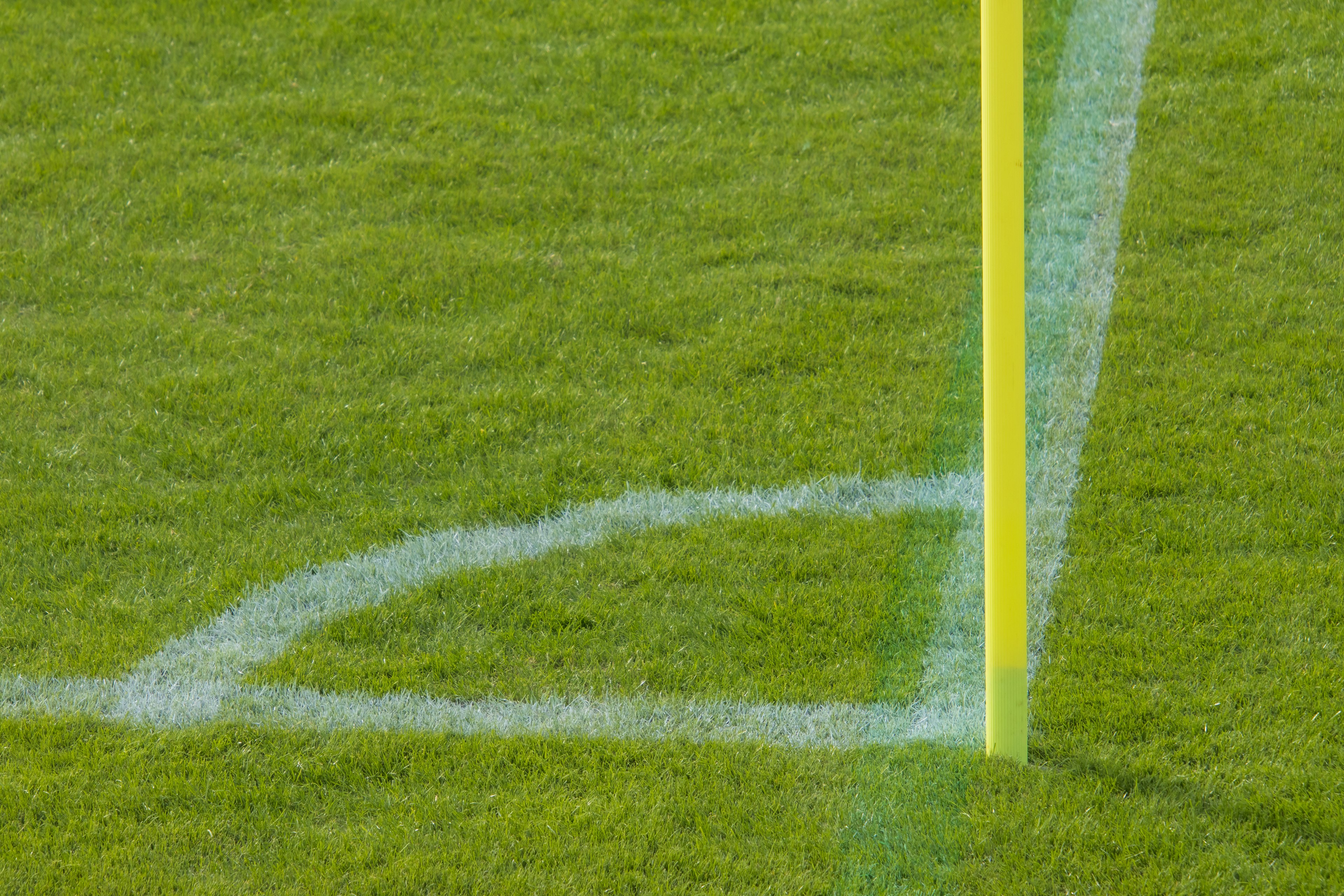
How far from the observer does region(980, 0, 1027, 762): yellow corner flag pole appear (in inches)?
110

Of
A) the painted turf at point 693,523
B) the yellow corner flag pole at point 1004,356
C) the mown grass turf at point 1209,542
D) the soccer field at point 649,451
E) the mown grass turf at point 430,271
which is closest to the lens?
the yellow corner flag pole at point 1004,356

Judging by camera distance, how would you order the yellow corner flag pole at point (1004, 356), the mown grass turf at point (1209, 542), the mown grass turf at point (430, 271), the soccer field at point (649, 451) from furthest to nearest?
the mown grass turf at point (430, 271), the soccer field at point (649, 451), the mown grass turf at point (1209, 542), the yellow corner flag pole at point (1004, 356)

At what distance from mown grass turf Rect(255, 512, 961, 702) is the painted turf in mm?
50

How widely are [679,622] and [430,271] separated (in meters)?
2.11

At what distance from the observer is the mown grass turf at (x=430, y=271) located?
416cm

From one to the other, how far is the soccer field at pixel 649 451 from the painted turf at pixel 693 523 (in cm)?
1

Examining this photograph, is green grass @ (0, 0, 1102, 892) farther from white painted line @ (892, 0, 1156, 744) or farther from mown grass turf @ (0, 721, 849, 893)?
white painted line @ (892, 0, 1156, 744)

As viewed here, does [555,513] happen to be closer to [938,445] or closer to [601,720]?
[601,720]

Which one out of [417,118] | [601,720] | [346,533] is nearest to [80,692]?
[346,533]

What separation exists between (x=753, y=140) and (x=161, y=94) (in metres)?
2.70

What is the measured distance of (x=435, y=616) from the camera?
369 centimetres

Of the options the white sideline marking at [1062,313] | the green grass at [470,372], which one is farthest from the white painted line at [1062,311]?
the green grass at [470,372]

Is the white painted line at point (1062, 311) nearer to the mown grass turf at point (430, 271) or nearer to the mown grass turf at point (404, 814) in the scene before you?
the mown grass turf at point (430, 271)

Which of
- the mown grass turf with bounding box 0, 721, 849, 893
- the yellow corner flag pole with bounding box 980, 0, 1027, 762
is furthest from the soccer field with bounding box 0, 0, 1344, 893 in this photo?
the yellow corner flag pole with bounding box 980, 0, 1027, 762
